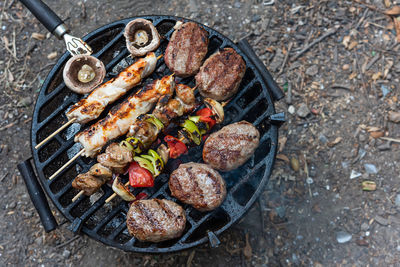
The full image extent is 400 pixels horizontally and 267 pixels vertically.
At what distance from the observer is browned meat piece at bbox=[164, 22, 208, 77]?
3393 millimetres

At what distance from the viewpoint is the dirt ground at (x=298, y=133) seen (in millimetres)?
4262

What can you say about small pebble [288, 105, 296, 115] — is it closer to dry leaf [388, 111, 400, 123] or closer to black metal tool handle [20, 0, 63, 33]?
dry leaf [388, 111, 400, 123]

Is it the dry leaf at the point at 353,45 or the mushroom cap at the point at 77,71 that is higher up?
the mushroom cap at the point at 77,71

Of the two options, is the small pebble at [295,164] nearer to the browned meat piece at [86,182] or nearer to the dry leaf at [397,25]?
the dry leaf at [397,25]

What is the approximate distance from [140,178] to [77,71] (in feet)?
4.50

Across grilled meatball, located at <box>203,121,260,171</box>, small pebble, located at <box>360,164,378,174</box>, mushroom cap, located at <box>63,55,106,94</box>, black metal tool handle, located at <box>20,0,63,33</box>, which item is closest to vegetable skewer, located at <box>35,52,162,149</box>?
mushroom cap, located at <box>63,55,106,94</box>

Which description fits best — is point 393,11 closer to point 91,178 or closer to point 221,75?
point 221,75

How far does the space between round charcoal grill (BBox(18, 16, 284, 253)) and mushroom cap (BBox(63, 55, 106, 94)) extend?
0.10 m

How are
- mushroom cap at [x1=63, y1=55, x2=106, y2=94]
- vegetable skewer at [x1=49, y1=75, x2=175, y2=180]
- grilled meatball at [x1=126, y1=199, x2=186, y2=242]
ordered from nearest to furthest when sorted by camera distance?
grilled meatball at [x1=126, y1=199, x2=186, y2=242]
vegetable skewer at [x1=49, y1=75, x2=175, y2=180]
mushroom cap at [x1=63, y1=55, x2=106, y2=94]

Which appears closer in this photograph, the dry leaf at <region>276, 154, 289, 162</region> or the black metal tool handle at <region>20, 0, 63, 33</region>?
the black metal tool handle at <region>20, 0, 63, 33</region>

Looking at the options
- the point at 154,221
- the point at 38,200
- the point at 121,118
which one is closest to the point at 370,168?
the point at 154,221

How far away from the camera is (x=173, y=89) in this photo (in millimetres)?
3406

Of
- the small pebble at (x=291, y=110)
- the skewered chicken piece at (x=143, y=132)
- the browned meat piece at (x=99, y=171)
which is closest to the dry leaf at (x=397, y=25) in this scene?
the small pebble at (x=291, y=110)

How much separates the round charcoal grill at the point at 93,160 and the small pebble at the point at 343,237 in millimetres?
1440
